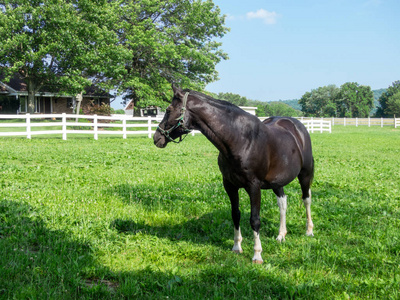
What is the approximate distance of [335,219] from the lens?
18.6 ft

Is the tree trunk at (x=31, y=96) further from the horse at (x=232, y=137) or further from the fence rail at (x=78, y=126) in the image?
the horse at (x=232, y=137)

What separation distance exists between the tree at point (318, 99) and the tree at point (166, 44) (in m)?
84.5

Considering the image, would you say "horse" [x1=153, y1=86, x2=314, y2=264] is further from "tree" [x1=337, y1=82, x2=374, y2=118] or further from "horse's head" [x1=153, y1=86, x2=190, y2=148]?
"tree" [x1=337, y1=82, x2=374, y2=118]

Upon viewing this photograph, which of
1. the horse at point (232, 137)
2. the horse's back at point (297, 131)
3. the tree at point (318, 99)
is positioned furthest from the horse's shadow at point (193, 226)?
the tree at point (318, 99)

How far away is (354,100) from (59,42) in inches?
4190

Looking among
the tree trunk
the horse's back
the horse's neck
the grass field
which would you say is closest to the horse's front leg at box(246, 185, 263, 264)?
the grass field

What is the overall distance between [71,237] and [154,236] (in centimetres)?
107

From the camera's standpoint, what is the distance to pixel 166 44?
35.0 m

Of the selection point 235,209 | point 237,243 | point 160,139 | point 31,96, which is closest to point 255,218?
point 235,209

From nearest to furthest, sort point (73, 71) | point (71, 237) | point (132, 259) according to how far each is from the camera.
A: point (132, 259) < point (71, 237) < point (73, 71)

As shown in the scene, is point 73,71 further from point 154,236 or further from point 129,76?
point 154,236

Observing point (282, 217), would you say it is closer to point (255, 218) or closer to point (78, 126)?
point (255, 218)

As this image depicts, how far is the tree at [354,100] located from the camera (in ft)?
374

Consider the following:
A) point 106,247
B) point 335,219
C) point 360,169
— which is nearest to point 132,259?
point 106,247
